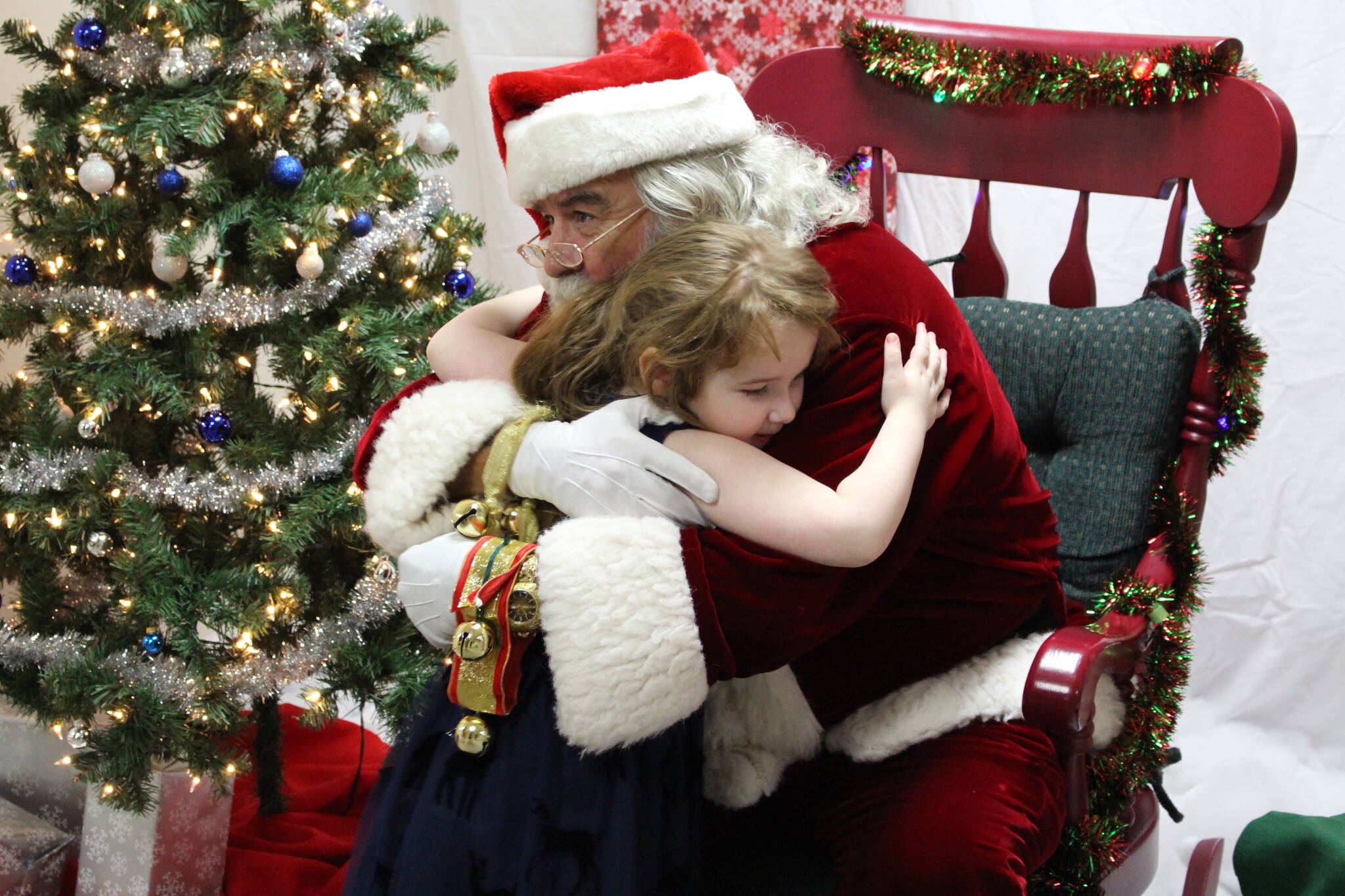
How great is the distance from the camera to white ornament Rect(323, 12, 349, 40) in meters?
2.01

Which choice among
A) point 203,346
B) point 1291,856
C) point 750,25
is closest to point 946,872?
point 1291,856

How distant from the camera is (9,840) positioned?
2121mm

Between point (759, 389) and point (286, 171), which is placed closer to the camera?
point (759, 389)

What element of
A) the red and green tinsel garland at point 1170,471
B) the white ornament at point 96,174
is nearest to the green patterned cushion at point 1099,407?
the red and green tinsel garland at point 1170,471

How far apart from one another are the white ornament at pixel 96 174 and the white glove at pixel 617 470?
1.08 m

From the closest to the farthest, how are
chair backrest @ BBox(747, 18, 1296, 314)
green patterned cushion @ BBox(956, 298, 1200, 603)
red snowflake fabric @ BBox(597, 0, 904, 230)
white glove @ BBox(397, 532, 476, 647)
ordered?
white glove @ BBox(397, 532, 476, 647) → chair backrest @ BBox(747, 18, 1296, 314) → green patterned cushion @ BBox(956, 298, 1200, 603) → red snowflake fabric @ BBox(597, 0, 904, 230)

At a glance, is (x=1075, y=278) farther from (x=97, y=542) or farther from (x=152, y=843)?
(x=152, y=843)

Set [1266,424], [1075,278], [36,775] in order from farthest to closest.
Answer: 1. [1266,424]
2. [36,775]
3. [1075,278]

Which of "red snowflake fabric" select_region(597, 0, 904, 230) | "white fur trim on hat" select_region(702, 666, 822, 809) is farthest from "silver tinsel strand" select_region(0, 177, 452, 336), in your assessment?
"red snowflake fabric" select_region(597, 0, 904, 230)

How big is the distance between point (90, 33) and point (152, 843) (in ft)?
4.64

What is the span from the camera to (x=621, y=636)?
3.94 ft

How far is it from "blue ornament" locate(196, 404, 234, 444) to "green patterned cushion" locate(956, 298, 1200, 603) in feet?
4.33

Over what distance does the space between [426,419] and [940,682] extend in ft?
2.35

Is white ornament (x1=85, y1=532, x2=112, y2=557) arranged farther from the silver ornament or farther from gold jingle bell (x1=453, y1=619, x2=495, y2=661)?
gold jingle bell (x1=453, y1=619, x2=495, y2=661)
